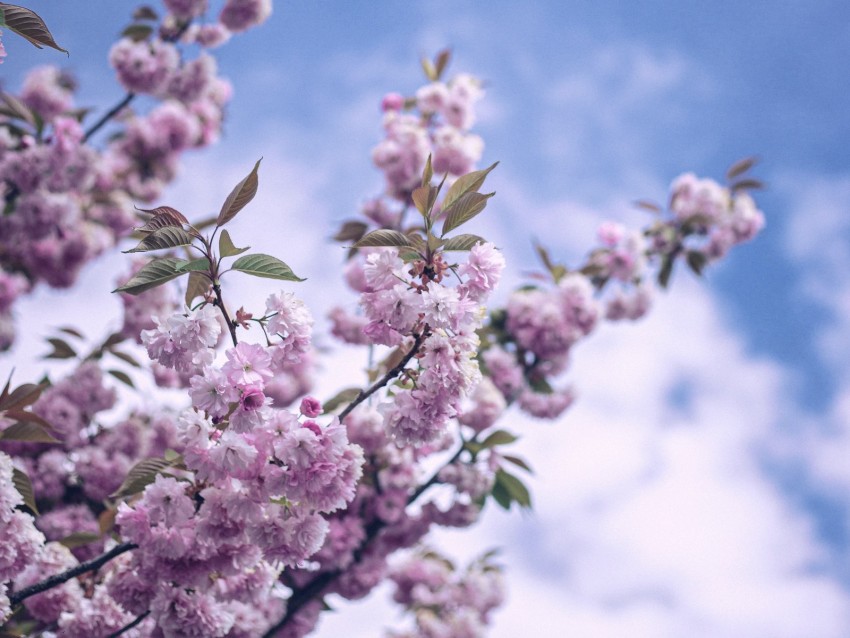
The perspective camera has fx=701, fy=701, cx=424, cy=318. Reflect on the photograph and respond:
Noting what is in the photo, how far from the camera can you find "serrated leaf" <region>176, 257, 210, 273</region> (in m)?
1.69

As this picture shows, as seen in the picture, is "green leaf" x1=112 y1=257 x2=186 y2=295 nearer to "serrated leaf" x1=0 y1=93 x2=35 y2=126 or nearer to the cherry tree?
the cherry tree

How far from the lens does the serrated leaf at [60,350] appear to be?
3.80 metres

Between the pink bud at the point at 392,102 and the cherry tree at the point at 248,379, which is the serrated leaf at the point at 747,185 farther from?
the pink bud at the point at 392,102

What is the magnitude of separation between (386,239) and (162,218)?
57 centimetres

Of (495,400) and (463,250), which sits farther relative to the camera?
(495,400)

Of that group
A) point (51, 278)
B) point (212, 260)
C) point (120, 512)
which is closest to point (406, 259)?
point (212, 260)

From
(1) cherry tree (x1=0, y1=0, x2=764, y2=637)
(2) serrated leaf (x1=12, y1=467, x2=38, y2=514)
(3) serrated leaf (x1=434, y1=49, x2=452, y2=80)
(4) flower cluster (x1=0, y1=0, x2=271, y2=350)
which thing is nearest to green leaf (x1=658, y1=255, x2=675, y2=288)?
(1) cherry tree (x1=0, y1=0, x2=764, y2=637)

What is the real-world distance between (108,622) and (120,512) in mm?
761

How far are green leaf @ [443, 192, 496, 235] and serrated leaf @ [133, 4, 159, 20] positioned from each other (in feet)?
12.8

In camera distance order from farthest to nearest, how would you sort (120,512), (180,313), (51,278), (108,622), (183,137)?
(183,137)
(51,278)
(108,622)
(120,512)
(180,313)

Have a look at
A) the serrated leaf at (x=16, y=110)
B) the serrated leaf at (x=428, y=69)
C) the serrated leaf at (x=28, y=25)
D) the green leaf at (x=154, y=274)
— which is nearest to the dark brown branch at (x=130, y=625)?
the green leaf at (x=154, y=274)

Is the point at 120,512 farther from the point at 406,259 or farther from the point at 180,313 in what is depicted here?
the point at 406,259

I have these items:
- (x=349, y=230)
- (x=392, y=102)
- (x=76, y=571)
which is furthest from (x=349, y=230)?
(x=76, y=571)

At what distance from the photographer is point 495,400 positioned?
367 cm
